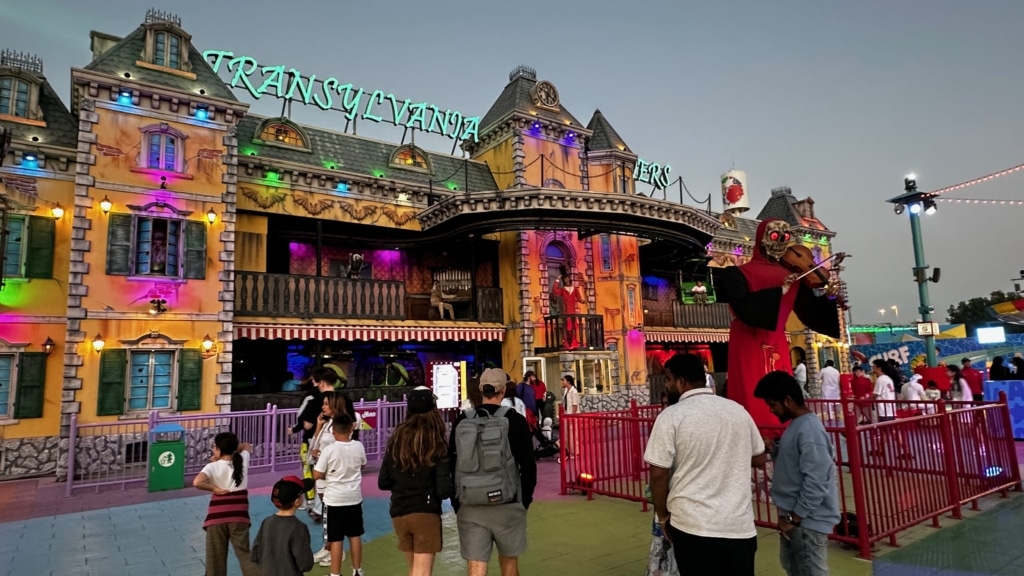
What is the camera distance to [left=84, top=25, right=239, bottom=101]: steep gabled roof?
14258 mm

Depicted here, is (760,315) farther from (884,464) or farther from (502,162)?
(502,162)

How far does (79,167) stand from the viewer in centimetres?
1354

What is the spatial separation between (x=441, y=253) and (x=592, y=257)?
18.5 ft

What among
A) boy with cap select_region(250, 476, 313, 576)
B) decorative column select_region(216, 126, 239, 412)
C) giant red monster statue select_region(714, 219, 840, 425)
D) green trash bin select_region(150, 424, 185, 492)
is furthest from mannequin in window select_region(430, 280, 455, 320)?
boy with cap select_region(250, 476, 313, 576)

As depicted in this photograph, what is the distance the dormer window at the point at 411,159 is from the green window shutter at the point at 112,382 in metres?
10.1

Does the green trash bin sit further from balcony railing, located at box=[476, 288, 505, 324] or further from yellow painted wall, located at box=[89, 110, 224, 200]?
balcony railing, located at box=[476, 288, 505, 324]

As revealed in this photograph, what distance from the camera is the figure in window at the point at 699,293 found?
26.5 metres

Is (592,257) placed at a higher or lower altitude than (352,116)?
lower

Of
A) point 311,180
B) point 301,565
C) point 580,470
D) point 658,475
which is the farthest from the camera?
point 311,180

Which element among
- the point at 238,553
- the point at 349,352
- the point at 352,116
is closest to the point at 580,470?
the point at 238,553

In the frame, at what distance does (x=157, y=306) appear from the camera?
1398 cm

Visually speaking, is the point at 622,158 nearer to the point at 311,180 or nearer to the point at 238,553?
the point at 311,180

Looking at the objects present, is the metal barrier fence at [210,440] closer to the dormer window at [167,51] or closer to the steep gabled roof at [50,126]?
the steep gabled roof at [50,126]

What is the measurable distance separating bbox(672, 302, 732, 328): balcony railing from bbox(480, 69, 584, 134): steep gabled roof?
29.9 ft
